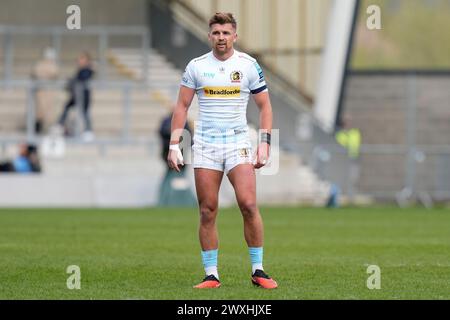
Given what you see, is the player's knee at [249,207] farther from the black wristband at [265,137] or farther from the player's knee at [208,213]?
the black wristband at [265,137]

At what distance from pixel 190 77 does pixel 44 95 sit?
2224cm

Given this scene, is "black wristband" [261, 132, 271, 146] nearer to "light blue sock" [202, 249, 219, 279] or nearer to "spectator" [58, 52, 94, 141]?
"light blue sock" [202, 249, 219, 279]

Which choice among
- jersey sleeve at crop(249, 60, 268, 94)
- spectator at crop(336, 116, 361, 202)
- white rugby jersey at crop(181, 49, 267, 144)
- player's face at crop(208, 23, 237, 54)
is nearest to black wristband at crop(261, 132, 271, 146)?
white rugby jersey at crop(181, 49, 267, 144)

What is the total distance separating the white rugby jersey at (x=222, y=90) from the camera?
1203cm

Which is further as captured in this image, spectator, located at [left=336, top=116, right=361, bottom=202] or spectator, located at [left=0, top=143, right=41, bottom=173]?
spectator, located at [left=336, top=116, right=361, bottom=202]

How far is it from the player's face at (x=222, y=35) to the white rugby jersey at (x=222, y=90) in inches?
7.7

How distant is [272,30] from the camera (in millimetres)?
38531

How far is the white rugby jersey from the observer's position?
1203cm

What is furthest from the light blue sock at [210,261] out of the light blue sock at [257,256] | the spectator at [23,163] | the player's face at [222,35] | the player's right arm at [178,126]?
the spectator at [23,163]

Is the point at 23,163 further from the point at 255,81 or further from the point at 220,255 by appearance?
the point at 255,81

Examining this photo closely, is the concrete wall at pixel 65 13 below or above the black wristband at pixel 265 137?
above

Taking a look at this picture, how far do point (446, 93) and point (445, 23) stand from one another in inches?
148

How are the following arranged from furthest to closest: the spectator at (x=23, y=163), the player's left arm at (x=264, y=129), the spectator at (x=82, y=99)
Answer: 1. the spectator at (x=82, y=99)
2. the spectator at (x=23, y=163)
3. the player's left arm at (x=264, y=129)

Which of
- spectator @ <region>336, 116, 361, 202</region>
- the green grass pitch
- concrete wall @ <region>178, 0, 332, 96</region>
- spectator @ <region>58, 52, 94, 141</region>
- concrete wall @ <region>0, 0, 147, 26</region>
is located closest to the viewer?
the green grass pitch
